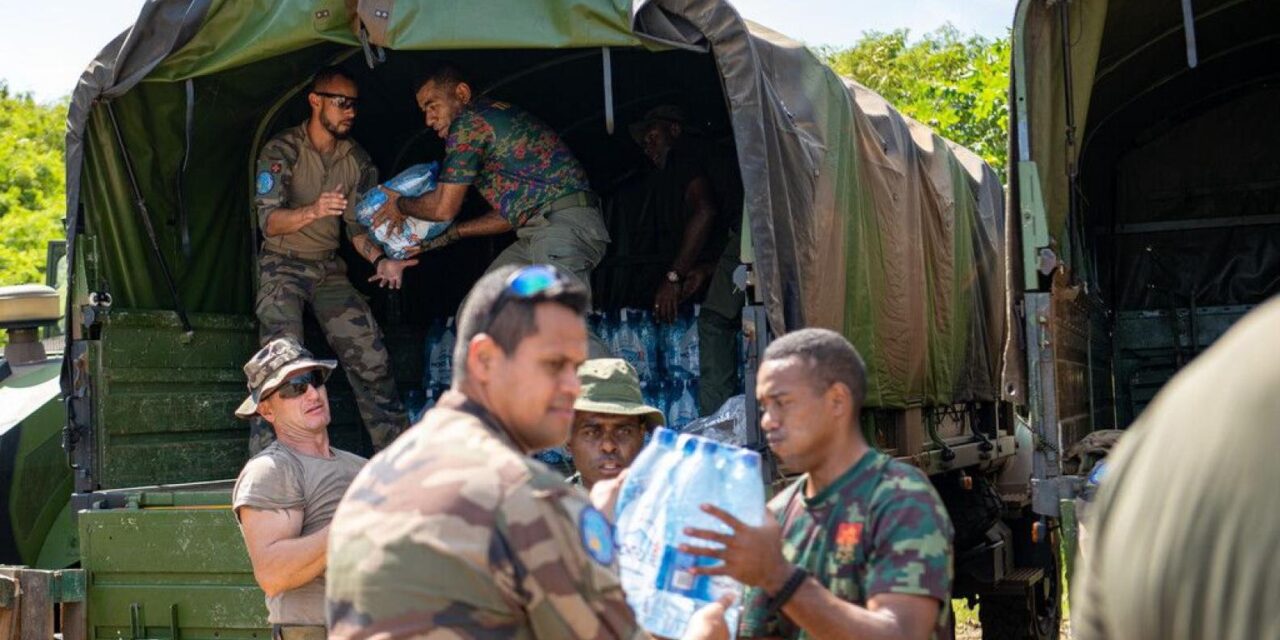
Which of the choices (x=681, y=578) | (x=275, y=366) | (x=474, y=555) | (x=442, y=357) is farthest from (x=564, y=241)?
(x=474, y=555)

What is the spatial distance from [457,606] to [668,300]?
533 cm

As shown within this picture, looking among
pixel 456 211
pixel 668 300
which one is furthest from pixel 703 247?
pixel 456 211

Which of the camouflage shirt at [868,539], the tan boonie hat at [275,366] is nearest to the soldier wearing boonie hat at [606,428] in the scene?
the tan boonie hat at [275,366]

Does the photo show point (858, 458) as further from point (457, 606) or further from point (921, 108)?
point (921, 108)

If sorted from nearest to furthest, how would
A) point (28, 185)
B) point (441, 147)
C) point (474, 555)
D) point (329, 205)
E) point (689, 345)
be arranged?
point (474, 555)
point (329, 205)
point (689, 345)
point (441, 147)
point (28, 185)

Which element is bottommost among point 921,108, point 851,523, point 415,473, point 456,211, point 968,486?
point 968,486

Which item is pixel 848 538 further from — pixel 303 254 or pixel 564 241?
pixel 303 254

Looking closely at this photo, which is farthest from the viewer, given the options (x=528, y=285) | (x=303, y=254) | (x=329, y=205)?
(x=303, y=254)

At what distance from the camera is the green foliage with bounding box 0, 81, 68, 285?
19016 mm

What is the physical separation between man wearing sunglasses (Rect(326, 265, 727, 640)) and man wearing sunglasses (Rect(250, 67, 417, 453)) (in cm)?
453

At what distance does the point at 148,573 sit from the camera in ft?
19.3

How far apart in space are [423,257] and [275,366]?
2.87m

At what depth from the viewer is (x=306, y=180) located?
24.3ft

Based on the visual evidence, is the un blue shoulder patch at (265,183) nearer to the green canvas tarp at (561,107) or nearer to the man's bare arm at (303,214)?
the man's bare arm at (303,214)
